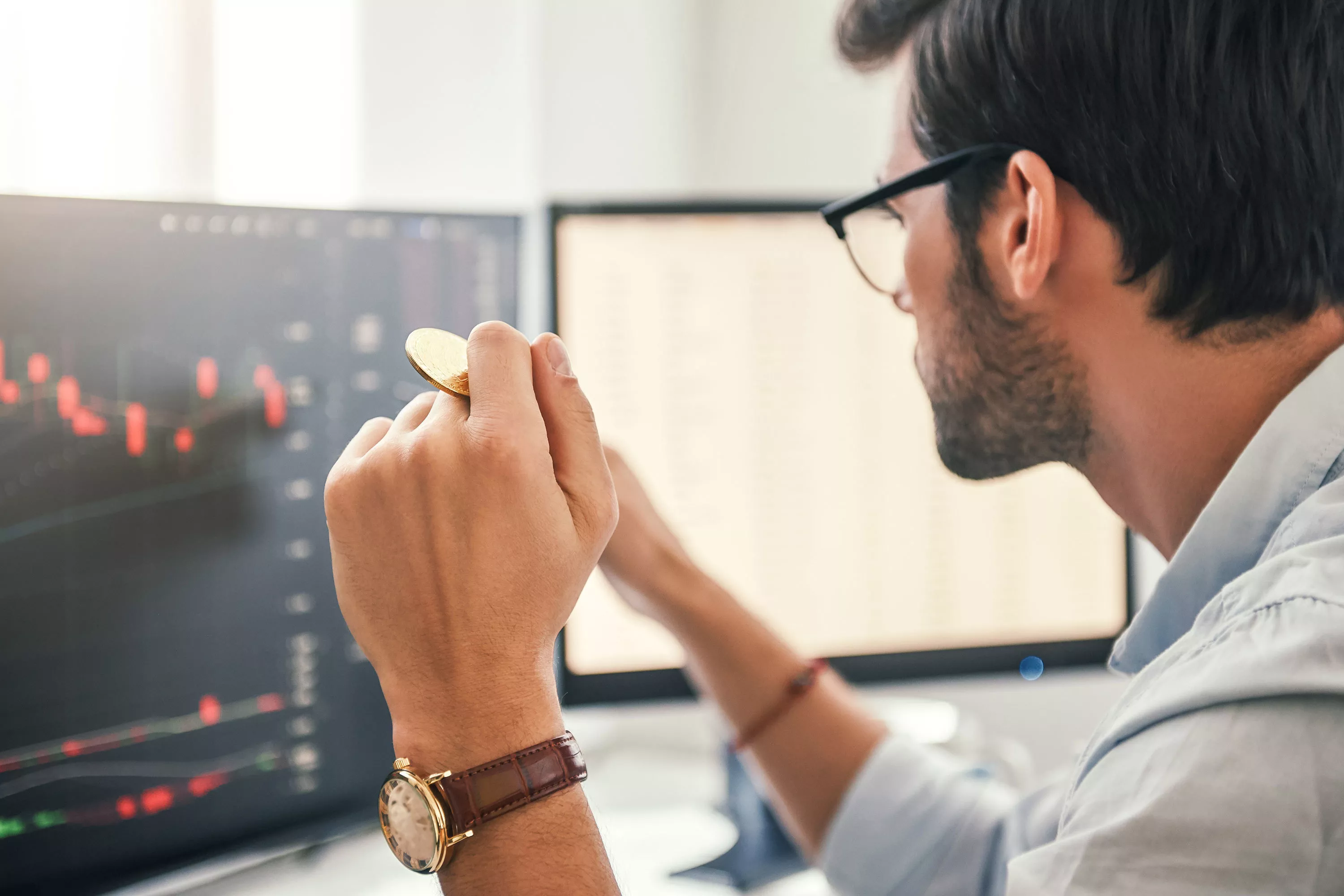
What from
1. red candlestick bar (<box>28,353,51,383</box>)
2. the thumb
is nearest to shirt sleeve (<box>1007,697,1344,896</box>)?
the thumb

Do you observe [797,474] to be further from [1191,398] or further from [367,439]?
[367,439]

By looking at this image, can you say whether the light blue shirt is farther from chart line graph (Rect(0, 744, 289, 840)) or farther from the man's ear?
chart line graph (Rect(0, 744, 289, 840))

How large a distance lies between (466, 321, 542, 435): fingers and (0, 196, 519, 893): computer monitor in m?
0.24

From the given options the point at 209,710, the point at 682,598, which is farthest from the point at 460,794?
the point at 682,598

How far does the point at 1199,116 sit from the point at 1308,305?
0.45ft

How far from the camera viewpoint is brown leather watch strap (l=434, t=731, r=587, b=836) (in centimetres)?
50

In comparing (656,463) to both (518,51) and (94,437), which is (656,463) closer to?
(94,437)

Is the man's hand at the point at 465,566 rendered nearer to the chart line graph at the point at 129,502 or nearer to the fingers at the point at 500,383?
the fingers at the point at 500,383

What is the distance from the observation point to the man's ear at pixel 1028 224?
0.65 meters

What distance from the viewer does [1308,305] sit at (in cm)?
64

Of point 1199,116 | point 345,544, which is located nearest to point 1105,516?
point 1199,116

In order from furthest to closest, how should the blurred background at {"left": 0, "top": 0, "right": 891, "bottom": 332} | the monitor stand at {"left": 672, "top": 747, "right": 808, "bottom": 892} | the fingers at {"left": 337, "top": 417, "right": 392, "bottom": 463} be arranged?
the monitor stand at {"left": 672, "top": 747, "right": 808, "bottom": 892}, the blurred background at {"left": 0, "top": 0, "right": 891, "bottom": 332}, the fingers at {"left": 337, "top": 417, "right": 392, "bottom": 463}

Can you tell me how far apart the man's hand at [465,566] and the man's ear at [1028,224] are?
0.33 meters

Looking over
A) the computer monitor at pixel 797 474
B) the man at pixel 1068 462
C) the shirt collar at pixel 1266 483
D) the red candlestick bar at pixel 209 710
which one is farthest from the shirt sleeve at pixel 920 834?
the red candlestick bar at pixel 209 710
